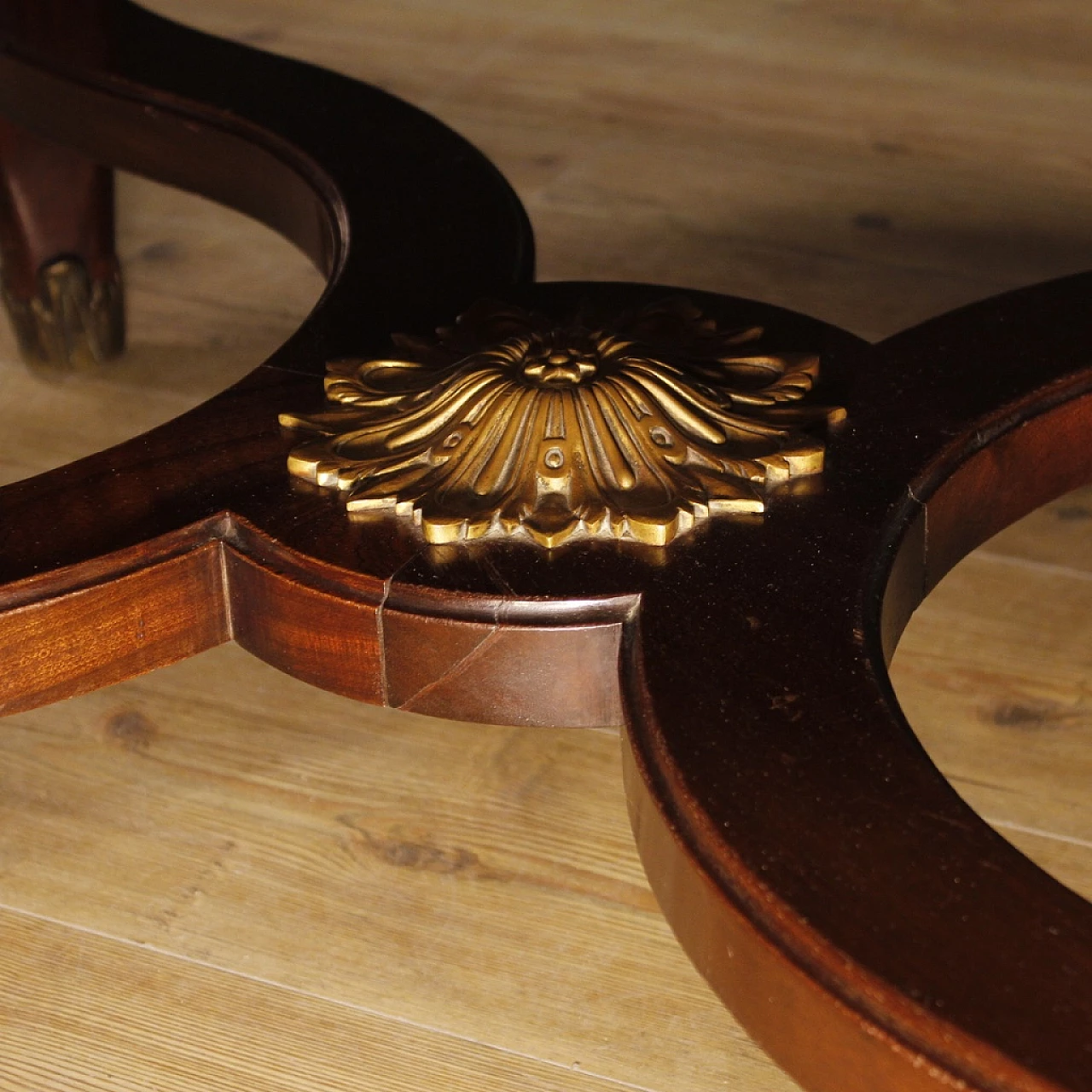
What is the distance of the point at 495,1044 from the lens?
0.79 meters

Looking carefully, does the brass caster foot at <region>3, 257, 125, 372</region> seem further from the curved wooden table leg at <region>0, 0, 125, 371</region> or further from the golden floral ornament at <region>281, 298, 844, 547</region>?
the golden floral ornament at <region>281, 298, 844, 547</region>

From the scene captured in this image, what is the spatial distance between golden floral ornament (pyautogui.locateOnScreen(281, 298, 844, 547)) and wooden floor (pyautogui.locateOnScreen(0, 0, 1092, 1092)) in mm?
294

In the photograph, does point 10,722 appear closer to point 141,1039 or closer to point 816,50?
point 141,1039

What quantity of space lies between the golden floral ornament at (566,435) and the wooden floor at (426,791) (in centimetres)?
29

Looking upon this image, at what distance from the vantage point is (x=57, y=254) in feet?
4.05

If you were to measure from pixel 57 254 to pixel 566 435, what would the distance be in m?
0.71

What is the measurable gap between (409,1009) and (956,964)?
41 cm

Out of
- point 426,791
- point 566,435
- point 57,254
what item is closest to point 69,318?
point 57,254

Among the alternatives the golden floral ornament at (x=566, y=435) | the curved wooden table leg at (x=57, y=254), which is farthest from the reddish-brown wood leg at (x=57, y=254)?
the golden floral ornament at (x=566, y=435)

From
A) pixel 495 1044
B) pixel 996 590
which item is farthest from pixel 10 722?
pixel 996 590

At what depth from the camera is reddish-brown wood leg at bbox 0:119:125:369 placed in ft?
3.88

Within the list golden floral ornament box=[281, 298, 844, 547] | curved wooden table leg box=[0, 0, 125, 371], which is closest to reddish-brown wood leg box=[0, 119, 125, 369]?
curved wooden table leg box=[0, 0, 125, 371]

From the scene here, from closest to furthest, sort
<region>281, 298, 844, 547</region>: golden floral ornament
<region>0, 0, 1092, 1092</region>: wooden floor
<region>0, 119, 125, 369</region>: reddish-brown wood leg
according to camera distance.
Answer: <region>281, 298, 844, 547</region>: golden floral ornament
<region>0, 0, 1092, 1092</region>: wooden floor
<region>0, 119, 125, 369</region>: reddish-brown wood leg

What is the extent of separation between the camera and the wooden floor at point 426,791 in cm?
79
